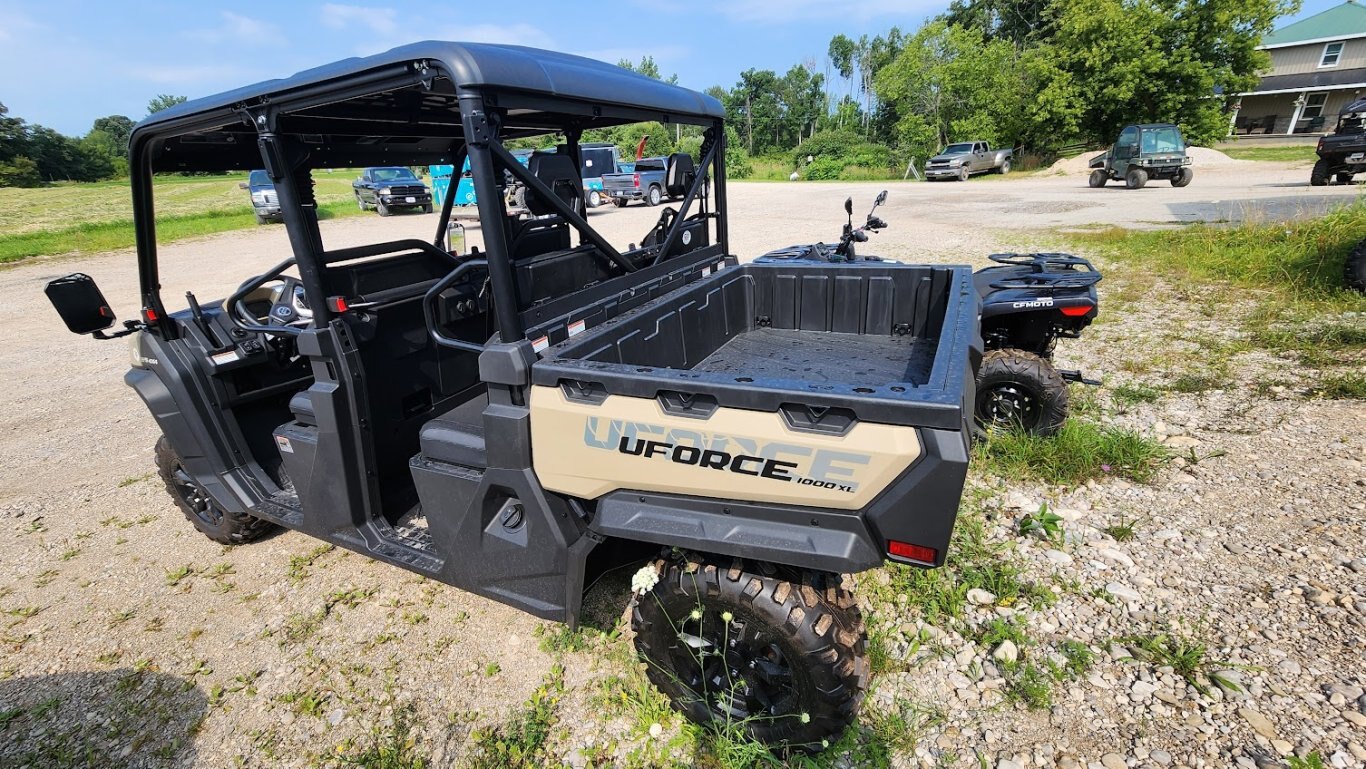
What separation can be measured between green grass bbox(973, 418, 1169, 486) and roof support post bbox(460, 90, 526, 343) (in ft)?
10.3

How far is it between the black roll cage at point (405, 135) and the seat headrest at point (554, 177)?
11 centimetres

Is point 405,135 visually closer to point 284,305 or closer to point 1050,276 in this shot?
point 284,305

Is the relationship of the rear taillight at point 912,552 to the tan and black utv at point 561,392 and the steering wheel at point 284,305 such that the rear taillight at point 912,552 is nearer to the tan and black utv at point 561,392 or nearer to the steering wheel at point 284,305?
the tan and black utv at point 561,392

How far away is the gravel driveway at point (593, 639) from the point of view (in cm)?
224

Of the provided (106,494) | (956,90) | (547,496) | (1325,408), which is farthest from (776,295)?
(956,90)

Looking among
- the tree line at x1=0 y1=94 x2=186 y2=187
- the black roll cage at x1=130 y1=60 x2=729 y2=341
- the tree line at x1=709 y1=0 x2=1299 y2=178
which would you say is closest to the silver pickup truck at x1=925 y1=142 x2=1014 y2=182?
the tree line at x1=709 y1=0 x2=1299 y2=178

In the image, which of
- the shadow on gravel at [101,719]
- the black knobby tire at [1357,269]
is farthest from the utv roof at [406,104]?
the black knobby tire at [1357,269]

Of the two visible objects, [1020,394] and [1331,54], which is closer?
[1020,394]

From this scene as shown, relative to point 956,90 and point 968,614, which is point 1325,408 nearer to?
point 968,614

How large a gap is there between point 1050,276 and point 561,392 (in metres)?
3.69

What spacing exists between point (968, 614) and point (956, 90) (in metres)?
38.3

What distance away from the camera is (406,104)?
2752 millimetres

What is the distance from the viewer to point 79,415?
5793 mm

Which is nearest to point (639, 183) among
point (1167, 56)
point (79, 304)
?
point (79, 304)
